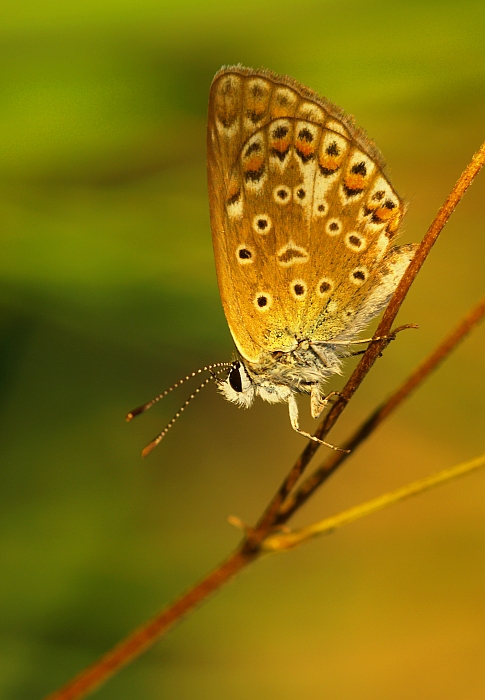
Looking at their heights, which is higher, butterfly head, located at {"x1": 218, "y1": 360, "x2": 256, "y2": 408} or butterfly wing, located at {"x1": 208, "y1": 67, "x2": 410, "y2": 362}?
butterfly wing, located at {"x1": 208, "y1": 67, "x2": 410, "y2": 362}

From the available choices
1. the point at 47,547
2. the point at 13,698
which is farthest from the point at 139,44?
the point at 13,698

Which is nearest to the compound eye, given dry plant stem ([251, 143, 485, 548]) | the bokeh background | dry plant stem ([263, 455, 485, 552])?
the bokeh background

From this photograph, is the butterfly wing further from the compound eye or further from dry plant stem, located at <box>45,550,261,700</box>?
dry plant stem, located at <box>45,550,261,700</box>

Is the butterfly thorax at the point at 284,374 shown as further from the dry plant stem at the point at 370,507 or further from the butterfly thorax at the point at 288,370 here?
the dry plant stem at the point at 370,507

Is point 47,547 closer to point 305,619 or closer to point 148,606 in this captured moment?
point 148,606

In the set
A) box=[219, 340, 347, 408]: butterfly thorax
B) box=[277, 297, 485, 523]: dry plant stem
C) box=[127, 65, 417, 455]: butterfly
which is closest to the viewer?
box=[277, 297, 485, 523]: dry plant stem

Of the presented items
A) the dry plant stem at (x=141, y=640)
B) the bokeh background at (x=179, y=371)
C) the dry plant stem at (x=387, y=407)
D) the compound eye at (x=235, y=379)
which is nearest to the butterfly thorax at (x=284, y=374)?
the compound eye at (x=235, y=379)
